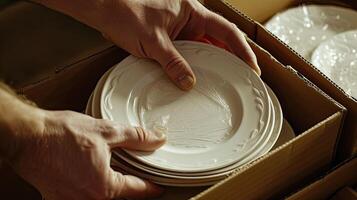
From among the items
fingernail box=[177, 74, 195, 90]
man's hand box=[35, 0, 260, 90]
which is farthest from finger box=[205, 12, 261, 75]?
fingernail box=[177, 74, 195, 90]

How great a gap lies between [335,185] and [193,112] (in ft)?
0.94

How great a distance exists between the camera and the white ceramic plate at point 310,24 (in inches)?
51.8

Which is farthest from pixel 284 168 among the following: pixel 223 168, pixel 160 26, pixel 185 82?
pixel 160 26

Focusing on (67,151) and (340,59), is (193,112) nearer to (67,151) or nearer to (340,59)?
(67,151)

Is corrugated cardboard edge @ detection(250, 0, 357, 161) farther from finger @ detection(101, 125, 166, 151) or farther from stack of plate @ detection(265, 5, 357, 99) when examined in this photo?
finger @ detection(101, 125, 166, 151)

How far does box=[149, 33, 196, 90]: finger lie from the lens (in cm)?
95

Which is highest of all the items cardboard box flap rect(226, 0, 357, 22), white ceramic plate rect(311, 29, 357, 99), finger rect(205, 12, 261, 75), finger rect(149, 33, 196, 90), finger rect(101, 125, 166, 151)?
finger rect(205, 12, 261, 75)

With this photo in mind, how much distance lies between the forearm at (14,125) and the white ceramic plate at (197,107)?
12 centimetres

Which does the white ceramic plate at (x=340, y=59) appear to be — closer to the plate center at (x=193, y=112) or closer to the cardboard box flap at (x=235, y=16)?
the cardboard box flap at (x=235, y=16)

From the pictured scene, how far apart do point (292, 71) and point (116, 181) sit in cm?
36

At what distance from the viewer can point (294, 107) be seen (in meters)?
1.00

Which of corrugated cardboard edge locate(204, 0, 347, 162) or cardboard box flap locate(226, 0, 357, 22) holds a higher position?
corrugated cardboard edge locate(204, 0, 347, 162)

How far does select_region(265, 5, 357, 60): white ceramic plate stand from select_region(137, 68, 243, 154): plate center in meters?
0.39

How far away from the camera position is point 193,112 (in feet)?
3.05
